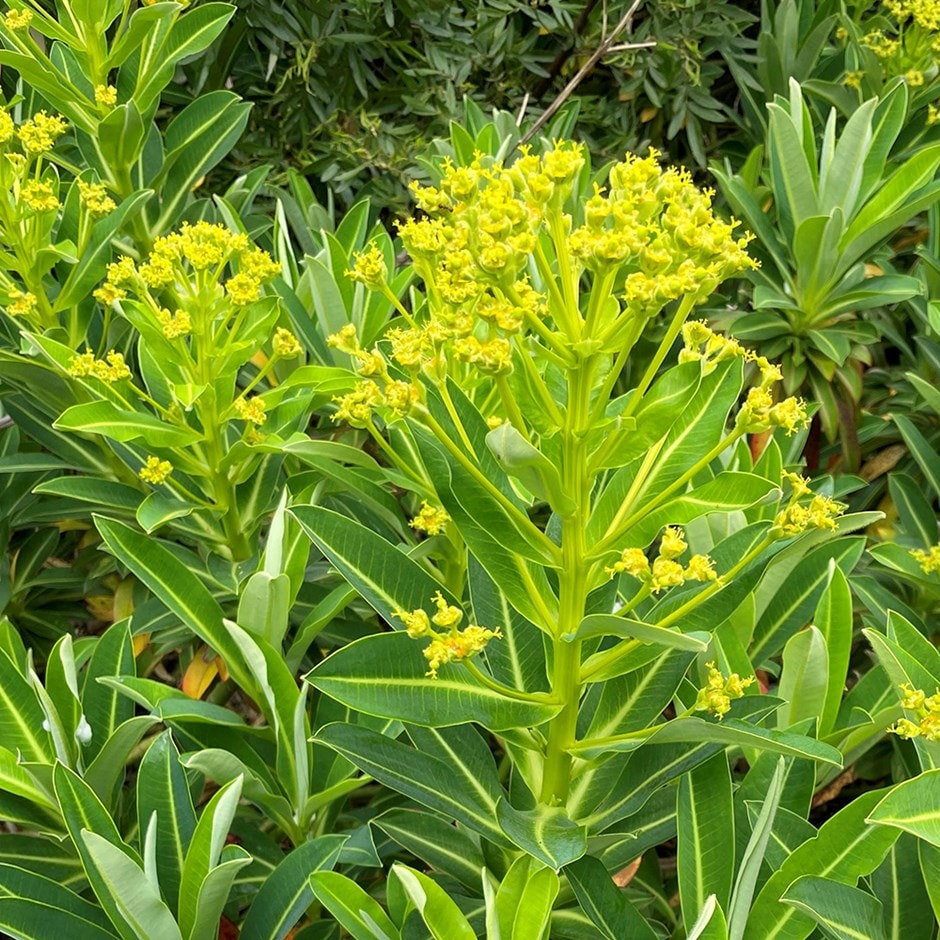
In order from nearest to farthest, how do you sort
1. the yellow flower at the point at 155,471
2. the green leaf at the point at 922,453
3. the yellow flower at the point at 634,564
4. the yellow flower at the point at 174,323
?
1. the yellow flower at the point at 634,564
2. the yellow flower at the point at 174,323
3. the yellow flower at the point at 155,471
4. the green leaf at the point at 922,453

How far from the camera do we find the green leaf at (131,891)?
3.09 ft

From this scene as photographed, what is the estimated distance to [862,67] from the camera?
2521 millimetres

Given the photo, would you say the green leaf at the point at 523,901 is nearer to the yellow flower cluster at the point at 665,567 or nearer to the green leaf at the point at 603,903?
the green leaf at the point at 603,903

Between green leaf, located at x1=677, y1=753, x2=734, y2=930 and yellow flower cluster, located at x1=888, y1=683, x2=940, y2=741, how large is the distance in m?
0.20

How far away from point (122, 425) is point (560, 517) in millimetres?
729

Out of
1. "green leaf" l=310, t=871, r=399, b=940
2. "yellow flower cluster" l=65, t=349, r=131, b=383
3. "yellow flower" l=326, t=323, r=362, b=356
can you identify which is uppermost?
"yellow flower" l=326, t=323, r=362, b=356

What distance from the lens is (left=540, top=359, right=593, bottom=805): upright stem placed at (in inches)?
36.3

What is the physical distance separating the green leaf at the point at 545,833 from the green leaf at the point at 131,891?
0.36m

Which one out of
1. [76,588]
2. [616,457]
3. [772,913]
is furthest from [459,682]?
[76,588]

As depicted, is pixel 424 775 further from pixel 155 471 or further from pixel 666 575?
pixel 155 471

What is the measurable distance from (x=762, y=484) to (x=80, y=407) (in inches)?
37.7

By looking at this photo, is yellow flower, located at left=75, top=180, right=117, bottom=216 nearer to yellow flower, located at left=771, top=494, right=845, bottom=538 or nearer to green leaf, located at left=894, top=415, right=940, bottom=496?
yellow flower, located at left=771, top=494, right=845, bottom=538

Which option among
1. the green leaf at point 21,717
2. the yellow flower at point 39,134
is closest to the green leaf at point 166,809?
the green leaf at point 21,717

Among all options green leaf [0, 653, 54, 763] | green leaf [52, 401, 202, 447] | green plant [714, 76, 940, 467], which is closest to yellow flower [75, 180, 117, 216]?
green leaf [52, 401, 202, 447]
